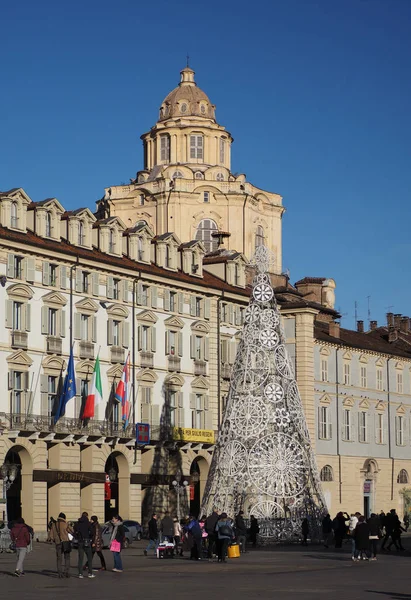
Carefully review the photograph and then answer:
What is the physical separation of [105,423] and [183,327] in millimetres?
10395

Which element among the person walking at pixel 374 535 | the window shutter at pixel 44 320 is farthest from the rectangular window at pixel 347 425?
the person walking at pixel 374 535

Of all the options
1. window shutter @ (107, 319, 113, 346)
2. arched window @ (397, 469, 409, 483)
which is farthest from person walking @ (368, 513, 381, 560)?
arched window @ (397, 469, 409, 483)

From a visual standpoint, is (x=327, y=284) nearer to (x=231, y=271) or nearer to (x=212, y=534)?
A: (x=231, y=271)

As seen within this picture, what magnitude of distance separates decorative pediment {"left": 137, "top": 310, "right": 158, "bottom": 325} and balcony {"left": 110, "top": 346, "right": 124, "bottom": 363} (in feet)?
8.28

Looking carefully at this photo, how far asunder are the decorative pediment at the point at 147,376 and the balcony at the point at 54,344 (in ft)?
23.4

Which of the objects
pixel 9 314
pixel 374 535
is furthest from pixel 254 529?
pixel 9 314

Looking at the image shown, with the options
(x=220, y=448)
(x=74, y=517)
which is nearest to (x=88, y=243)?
(x=74, y=517)

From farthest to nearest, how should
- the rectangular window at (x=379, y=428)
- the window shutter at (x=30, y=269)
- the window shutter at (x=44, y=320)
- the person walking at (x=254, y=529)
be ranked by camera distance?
the rectangular window at (x=379, y=428) → the window shutter at (x=44, y=320) → the window shutter at (x=30, y=269) → the person walking at (x=254, y=529)

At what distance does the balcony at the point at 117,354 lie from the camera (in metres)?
77.1

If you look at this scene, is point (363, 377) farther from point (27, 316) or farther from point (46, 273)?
Result: point (27, 316)

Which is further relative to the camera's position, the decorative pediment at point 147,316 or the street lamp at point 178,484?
the decorative pediment at point 147,316

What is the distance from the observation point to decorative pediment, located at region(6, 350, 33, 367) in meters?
69.8

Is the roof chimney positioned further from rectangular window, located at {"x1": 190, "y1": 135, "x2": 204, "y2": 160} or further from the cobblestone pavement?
the cobblestone pavement

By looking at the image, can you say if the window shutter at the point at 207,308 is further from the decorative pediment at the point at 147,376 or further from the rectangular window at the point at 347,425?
the rectangular window at the point at 347,425
